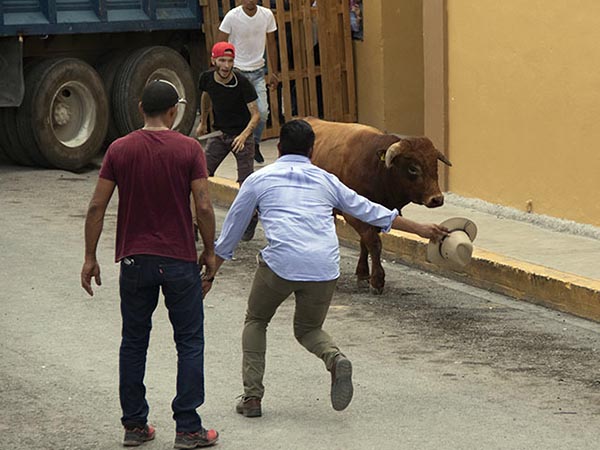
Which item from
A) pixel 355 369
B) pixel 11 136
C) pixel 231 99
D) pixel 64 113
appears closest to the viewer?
pixel 355 369

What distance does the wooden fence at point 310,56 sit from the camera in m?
18.0

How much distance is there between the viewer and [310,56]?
1816 centimetres

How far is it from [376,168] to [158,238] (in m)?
4.20

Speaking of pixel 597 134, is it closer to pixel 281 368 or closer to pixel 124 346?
pixel 281 368

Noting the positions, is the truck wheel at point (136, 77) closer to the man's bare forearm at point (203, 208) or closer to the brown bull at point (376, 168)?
the brown bull at point (376, 168)

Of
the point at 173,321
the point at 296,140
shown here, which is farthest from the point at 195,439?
the point at 296,140

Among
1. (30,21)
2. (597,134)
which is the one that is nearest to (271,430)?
(597,134)

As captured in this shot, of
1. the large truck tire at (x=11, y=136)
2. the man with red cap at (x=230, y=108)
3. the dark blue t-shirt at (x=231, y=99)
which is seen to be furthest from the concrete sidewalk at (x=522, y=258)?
the large truck tire at (x=11, y=136)

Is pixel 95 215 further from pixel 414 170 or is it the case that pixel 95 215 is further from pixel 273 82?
pixel 273 82

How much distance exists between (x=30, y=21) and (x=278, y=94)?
355 centimetres

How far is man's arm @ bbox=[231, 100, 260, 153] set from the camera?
12.5m

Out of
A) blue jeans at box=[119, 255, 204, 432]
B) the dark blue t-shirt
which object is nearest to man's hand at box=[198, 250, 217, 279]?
blue jeans at box=[119, 255, 204, 432]

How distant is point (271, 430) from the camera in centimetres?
748

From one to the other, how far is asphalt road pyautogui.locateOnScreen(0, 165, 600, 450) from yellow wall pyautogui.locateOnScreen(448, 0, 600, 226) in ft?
5.99
